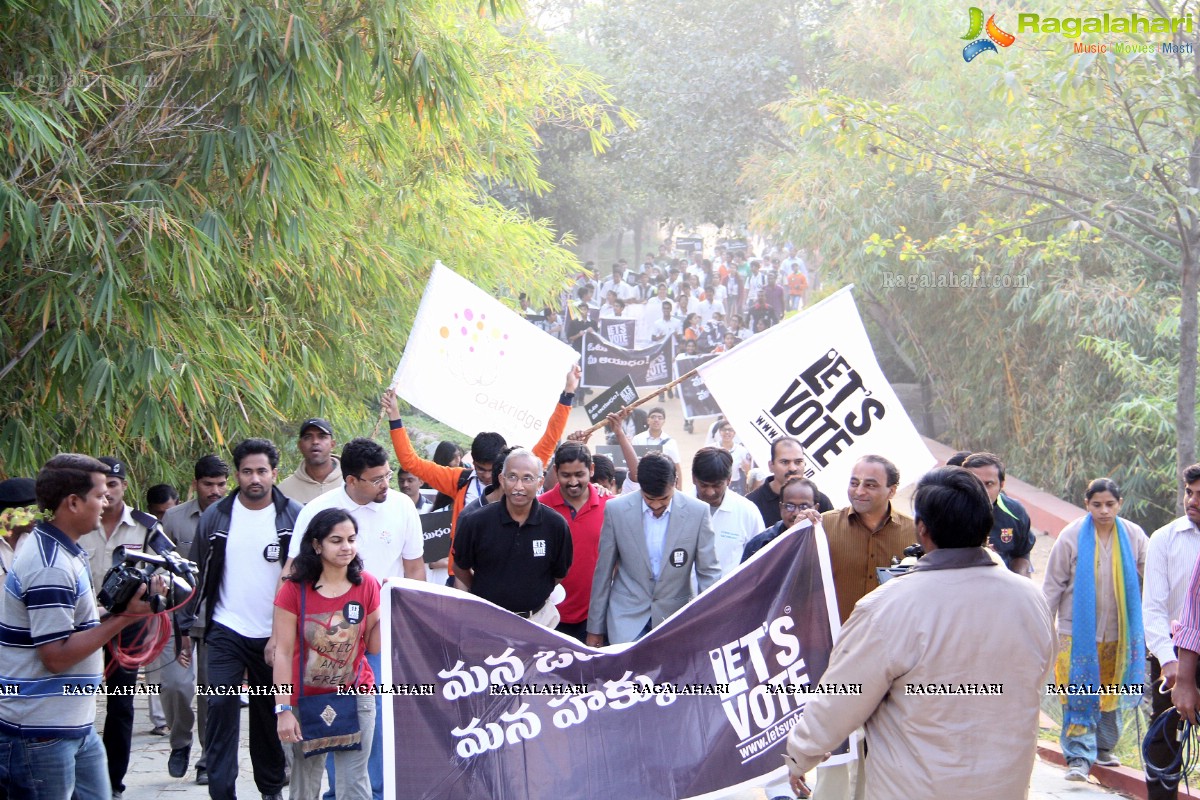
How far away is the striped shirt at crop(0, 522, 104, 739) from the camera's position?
4.03 m

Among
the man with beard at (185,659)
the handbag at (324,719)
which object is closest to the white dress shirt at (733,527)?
the handbag at (324,719)

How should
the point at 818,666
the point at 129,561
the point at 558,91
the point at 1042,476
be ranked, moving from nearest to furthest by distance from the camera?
the point at 129,561
the point at 818,666
the point at 558,91
the point at 1042,476

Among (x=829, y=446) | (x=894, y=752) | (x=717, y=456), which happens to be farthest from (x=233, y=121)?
(x=894, y=752)

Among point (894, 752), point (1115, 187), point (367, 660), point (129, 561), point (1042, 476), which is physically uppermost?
point (1115, 187)

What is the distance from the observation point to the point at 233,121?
700 centimetres

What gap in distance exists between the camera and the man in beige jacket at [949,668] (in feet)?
11.5

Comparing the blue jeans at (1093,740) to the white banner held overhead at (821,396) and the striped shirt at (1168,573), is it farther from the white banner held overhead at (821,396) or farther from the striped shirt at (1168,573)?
the white banner held overhead at (821,396)

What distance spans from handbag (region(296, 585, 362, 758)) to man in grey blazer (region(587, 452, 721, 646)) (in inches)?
50.5

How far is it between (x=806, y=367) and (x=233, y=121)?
3.55 meters

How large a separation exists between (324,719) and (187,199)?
Answer: 312 centimetres

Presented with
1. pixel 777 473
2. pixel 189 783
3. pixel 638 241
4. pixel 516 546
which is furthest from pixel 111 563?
pixel 638 241

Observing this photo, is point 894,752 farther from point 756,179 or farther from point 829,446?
point 756,179

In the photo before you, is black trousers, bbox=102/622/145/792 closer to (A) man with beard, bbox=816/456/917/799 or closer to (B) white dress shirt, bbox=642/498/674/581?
(B) white dress shirt, bbox=642/498/674/581

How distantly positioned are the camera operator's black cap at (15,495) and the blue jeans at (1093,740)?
5283mm
